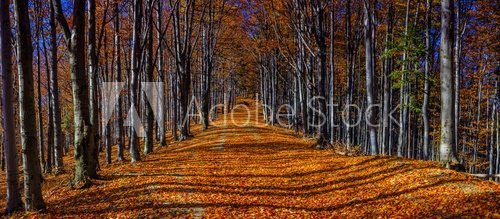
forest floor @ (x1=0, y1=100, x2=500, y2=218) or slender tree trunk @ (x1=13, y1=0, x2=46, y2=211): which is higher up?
slender tree trunk @ (x1=13, y1=0, x2=46, y2=211)

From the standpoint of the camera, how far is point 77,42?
8414 millimetres

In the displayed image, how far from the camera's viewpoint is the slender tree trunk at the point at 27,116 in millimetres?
6445

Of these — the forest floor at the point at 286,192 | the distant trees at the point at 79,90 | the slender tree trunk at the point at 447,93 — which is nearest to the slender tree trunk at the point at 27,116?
the forest floor at the point at 286,192

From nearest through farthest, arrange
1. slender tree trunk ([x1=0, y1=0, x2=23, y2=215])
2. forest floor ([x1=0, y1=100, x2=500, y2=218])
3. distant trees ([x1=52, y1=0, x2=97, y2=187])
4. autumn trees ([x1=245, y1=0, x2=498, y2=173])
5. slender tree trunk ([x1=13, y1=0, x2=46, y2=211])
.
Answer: slender tree trunk ([x1=0, y1=0, x2=23, y2=215]), forest floor ([x1=0, y1=100, x2=500, y2=218]), slender tree trunk ([x1=13, y1=0, x2=46, y2=211]), distant trees ([x1=52, y1=0, x2=97, y2=187]), autumn trees ([x1=245, y1=0, x2=498, y2=173])

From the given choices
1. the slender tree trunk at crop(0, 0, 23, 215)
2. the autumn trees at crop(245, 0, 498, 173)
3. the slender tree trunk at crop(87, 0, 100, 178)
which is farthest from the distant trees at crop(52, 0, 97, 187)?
the autumn trees at crop(245, 0, 498, 173)

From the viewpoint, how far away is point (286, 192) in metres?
8.10

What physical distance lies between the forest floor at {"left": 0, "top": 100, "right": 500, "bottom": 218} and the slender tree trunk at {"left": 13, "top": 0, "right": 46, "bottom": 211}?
1.33 feet

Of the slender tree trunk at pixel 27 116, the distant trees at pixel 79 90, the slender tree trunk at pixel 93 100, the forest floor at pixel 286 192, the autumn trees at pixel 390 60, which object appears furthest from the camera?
the autumn trees at pixel 390 60

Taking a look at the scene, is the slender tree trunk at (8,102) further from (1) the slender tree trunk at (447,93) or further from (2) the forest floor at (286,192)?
(1) the slender tree trunk at (447,93)

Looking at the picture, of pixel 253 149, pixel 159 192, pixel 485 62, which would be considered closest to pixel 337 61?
pixel 485 62

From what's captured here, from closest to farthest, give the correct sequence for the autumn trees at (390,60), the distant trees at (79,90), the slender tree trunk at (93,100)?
the distant trees at (79,90), the slender tree trunk at (93,100), the autumn trees at (390,60)

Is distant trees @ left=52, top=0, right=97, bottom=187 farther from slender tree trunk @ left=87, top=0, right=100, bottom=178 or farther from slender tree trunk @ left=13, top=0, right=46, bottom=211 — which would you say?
slender tree trunk @ left=13, top=0, right=46, bottom=211

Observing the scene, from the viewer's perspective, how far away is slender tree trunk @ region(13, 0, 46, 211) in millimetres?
6445

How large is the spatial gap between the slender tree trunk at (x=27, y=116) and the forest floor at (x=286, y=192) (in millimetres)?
405
